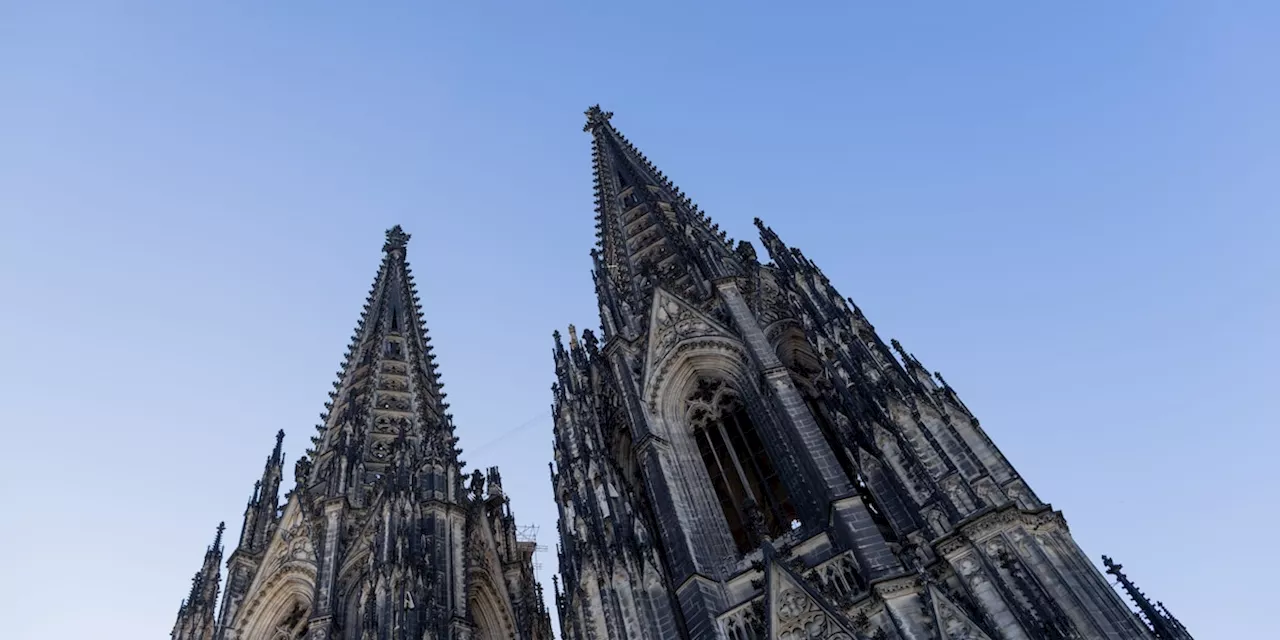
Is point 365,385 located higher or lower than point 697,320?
higher

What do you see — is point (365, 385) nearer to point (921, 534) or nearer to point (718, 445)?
point (718, 445)

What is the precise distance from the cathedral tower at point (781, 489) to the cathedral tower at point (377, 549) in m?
6.52

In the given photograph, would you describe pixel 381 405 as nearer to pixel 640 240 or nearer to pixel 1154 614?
pixel 640 240

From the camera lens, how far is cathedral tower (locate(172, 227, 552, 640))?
2898cm

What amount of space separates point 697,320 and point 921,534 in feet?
35.4

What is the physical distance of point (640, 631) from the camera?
19859mm

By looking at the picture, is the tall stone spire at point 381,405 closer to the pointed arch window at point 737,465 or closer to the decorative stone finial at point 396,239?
the decorative stone finial at point 396,239

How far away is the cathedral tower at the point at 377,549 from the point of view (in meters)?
29.0

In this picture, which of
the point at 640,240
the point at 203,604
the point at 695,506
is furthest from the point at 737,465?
the point at 203,604

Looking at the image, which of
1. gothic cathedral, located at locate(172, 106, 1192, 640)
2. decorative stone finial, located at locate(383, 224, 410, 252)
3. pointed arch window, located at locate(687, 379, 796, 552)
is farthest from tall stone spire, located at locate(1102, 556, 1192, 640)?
decorative stone finial, located at locate(383, 224, 410, 252)

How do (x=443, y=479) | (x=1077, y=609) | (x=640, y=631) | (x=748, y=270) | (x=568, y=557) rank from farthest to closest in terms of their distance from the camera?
(x=443, y=479) → (x=748, y=270) → (x=568, y=557) → (x=640, y=631) → (x=1077, y=609)

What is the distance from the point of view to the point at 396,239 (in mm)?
61000

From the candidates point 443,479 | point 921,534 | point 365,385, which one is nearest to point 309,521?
point 443,479

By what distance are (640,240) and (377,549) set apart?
576 inches
